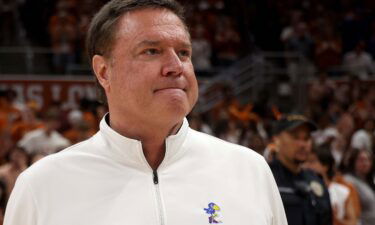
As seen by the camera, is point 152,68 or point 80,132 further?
point 80,132

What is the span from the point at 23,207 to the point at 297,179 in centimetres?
342

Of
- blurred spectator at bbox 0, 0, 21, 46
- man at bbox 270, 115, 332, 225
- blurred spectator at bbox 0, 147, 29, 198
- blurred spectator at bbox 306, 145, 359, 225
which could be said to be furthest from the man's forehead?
blurred spectator at bbox 0, 0, 21, 46

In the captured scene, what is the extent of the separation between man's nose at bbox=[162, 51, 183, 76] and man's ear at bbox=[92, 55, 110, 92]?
24cm

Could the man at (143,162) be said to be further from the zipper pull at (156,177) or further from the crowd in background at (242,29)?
the crowd in background at (242,29)

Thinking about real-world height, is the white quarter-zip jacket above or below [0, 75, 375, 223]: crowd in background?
above

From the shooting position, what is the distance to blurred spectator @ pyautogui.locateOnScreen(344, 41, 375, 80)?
15.9 metres

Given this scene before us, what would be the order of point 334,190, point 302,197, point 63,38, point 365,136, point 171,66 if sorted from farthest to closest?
point 63,38, point 365,136, point 334,190, point 302,197, point 171,66

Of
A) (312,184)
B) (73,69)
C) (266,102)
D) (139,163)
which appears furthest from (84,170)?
(73,69)

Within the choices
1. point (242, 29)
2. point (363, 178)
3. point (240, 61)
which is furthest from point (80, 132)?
point (242, 29)

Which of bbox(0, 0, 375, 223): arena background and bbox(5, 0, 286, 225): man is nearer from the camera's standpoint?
bbox(5, 0, 286, 225): man

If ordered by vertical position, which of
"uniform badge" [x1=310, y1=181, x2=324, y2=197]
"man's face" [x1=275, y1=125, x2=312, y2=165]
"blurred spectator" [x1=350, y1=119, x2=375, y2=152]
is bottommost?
"blurred spectator" [x1=350, y1=119, x2=375, y2=152]

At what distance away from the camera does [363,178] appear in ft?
26.3

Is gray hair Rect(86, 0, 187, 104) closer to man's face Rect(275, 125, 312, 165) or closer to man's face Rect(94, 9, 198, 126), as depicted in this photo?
man's face Rect(94, 9, 198, 126)

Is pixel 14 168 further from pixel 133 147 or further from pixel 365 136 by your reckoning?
pixel 365 136
